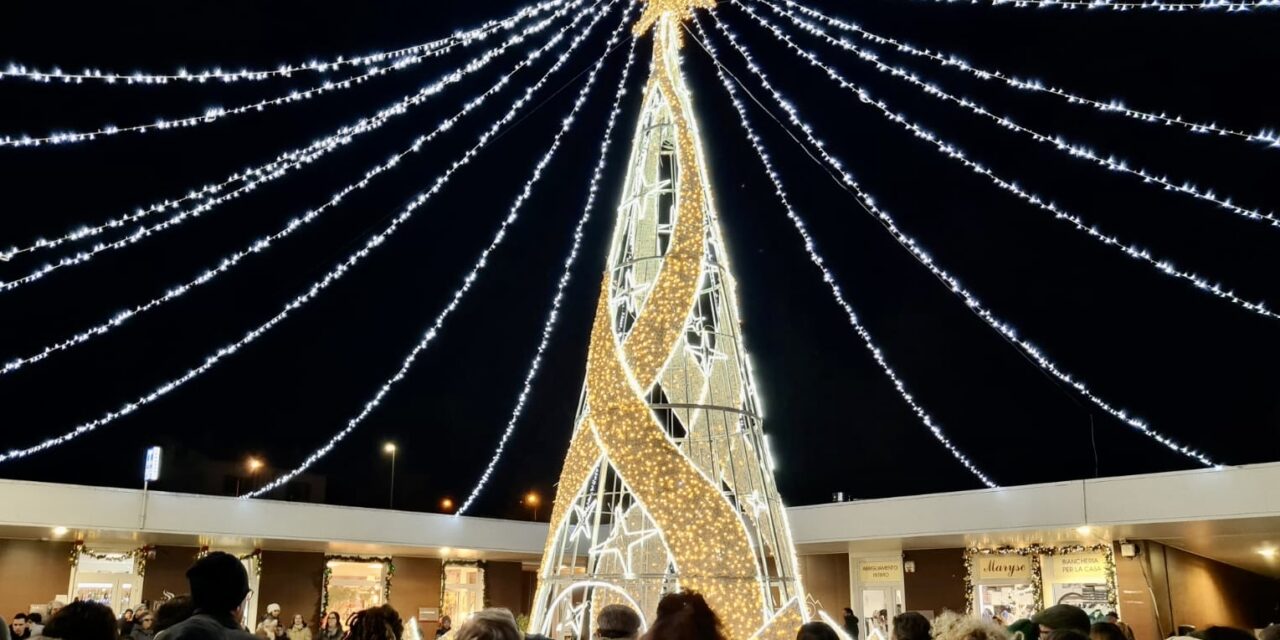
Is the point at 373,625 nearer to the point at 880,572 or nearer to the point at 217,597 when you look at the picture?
the point at 217,597

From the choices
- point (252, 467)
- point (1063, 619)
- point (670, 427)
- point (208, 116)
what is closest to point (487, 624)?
point (1063, 619)

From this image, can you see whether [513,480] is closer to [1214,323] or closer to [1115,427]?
[1115,427]

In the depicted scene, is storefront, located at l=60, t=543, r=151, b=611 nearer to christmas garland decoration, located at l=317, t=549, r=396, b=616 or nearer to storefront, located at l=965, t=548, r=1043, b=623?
christmas garland decoration, located at l=317, t=549, r=396, b=616

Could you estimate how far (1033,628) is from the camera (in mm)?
4348

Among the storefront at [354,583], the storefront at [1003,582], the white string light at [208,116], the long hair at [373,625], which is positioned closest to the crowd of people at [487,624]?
the long hair at [373,625]

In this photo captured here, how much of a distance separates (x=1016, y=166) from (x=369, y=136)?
734 cm

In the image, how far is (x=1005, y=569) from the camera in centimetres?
1630

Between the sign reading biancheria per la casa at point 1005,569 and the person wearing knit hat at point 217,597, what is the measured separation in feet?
49.9

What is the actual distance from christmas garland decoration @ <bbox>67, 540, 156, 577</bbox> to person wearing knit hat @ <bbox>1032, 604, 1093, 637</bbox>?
15657 millimetres

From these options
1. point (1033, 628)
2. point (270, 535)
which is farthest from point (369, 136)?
point (1033, 628)

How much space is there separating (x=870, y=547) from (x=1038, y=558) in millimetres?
2741

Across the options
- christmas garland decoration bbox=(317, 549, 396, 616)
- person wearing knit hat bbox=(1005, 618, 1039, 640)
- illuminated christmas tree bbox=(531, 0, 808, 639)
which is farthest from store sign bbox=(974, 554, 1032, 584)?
person wearing knit hat bbox=(1005, 618, 1039, 640)

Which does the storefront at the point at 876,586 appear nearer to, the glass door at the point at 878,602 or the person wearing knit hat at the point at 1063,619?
the glass door at the point at 878,602

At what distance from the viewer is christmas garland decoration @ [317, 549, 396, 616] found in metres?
18.6
